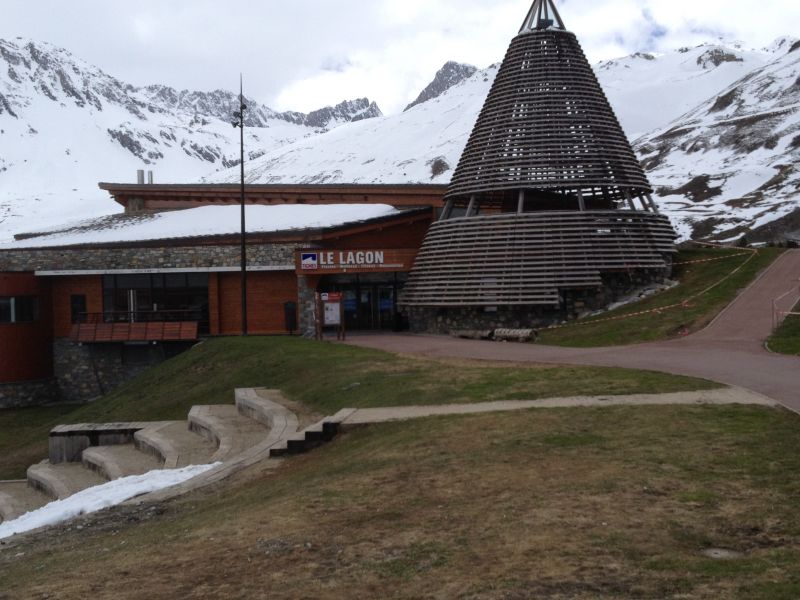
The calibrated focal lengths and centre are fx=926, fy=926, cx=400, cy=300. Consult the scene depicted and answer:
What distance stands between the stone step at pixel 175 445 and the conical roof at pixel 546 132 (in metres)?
16.9

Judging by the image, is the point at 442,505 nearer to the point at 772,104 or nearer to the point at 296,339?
the point at 296,339

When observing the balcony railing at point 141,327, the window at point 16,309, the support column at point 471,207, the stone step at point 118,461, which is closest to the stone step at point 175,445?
the stone step at point 118,461

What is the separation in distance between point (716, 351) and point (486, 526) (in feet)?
48.3

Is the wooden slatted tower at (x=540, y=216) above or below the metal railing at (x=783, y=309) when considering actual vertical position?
above

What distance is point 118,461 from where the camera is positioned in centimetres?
1836

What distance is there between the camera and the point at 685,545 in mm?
7676

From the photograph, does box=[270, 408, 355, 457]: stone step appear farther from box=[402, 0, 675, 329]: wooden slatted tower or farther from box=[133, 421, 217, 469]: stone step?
box=[402, 0, 675, 329]: wooden slatted tower

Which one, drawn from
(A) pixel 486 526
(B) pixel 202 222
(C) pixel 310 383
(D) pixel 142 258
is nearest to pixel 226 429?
(C) pixel 310 383

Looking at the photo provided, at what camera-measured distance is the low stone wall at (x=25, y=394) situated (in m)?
37.5

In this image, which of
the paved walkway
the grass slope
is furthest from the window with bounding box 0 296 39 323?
the grass slope

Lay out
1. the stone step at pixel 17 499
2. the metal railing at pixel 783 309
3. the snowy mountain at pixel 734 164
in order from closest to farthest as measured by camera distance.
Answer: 1. the stone step at pixel 17 499
2. the metal railing at pixel 783 309
3. the snowy mountain at pixel 734 164

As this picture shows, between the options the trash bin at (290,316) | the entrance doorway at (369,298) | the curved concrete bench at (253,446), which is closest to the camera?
the curved concrete bench at (253,446)

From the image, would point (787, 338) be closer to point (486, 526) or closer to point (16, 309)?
point (486, 526)

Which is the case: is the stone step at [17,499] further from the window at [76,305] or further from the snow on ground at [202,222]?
the snow on ground at [202,222]
